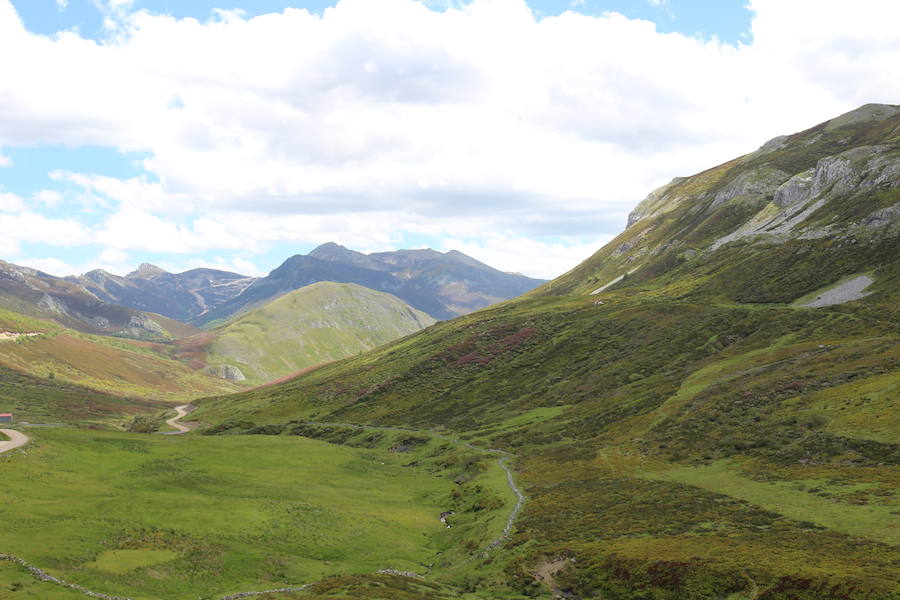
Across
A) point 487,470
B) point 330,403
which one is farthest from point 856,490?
point 330,403

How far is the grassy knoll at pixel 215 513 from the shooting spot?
140 ft

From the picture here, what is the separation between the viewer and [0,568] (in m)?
36.6

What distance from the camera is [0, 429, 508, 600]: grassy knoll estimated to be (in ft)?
140

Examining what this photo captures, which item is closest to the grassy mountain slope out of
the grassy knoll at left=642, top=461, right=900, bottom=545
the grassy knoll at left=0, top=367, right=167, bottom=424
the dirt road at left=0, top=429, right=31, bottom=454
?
the grassy knoll at left=642, top=461, right=900, bottom=545

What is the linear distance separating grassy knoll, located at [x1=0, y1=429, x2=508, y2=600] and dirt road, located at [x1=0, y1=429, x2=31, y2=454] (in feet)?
8.66

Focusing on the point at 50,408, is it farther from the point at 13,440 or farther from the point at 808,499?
the point at 808,499

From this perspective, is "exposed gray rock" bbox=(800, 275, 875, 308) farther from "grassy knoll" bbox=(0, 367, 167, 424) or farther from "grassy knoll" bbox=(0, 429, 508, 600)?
"grassy knoll" bbox=(0, 367, 167, 424)

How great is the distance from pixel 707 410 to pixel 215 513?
66.5 m

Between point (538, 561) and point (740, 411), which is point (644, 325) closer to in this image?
point (740, 411)

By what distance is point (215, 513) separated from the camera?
57344 mm

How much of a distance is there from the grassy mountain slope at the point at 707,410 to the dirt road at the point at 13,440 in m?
66.5

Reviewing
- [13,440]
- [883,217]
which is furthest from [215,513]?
[883,217]

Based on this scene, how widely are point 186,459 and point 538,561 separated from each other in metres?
60.9

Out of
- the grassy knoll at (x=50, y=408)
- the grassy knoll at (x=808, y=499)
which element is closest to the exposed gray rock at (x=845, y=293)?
the grassy knoll at (x=808, y=499)
